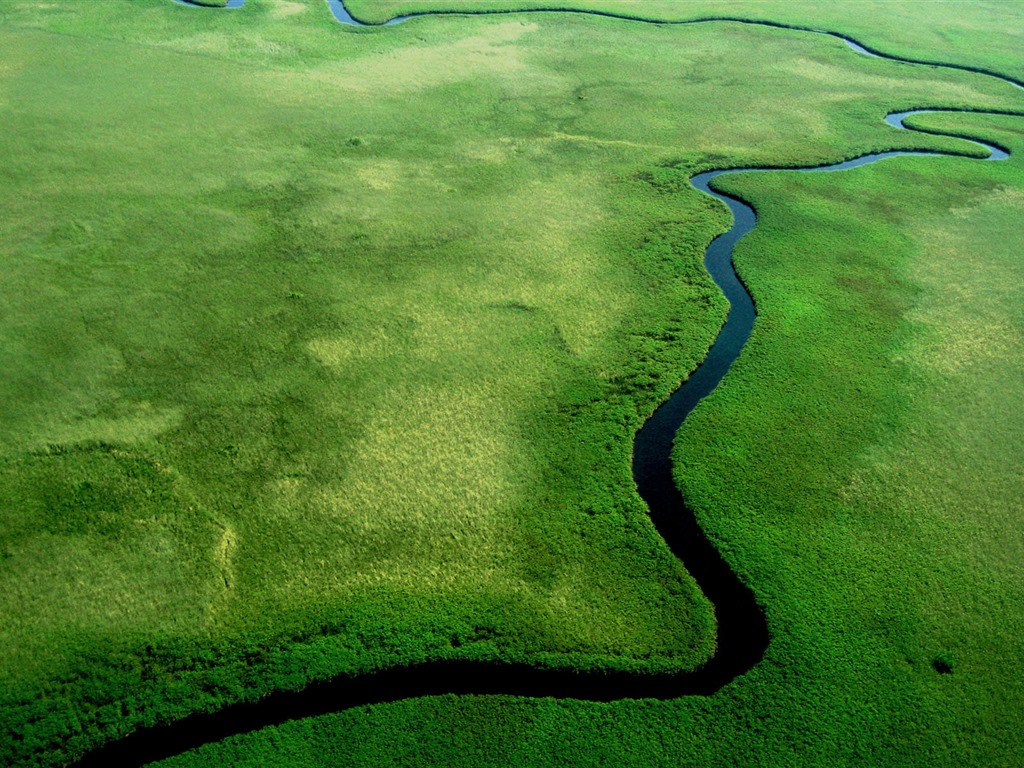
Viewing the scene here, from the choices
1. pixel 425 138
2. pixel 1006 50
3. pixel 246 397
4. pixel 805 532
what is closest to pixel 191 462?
pixel 246 397

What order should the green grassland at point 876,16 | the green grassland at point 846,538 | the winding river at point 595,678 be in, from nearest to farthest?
the winding river at point 595,678 → the green grassland at point 846,538 → the green grassland at point 876,16

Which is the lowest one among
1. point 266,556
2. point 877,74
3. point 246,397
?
point 266,556

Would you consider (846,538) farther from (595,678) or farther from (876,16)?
(876,16)

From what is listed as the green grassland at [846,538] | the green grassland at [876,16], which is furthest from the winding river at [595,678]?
the green grassland at [876,16]

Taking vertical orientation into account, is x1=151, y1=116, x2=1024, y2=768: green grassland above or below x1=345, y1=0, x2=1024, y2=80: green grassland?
below

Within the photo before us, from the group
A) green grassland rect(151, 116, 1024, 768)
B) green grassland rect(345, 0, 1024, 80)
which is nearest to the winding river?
green grassland rect(151, 116, 1024, 768)

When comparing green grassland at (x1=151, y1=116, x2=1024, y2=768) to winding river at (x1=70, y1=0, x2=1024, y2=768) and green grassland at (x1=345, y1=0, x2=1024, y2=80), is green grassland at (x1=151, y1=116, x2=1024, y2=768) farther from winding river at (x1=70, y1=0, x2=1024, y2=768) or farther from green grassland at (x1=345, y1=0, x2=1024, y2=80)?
green grassland at (x1=345, y1=0, x2=1024, y2=80)

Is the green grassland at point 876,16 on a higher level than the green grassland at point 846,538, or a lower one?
higher

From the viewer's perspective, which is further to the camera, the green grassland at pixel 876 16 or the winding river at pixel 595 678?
the green grassland at pixel 876 16

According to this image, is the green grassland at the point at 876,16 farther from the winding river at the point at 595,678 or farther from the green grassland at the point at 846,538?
the winding river at the point at 595,678

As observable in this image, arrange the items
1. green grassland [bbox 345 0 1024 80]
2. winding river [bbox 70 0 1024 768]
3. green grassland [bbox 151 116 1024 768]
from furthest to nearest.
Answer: green grassland [bbox 345 0 1024 80] → green grassland [bbox 151 116 1024 768] → winding river [bbox 70 0 1024 768]

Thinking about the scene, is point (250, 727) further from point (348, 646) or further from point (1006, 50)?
point (1006, 50)
